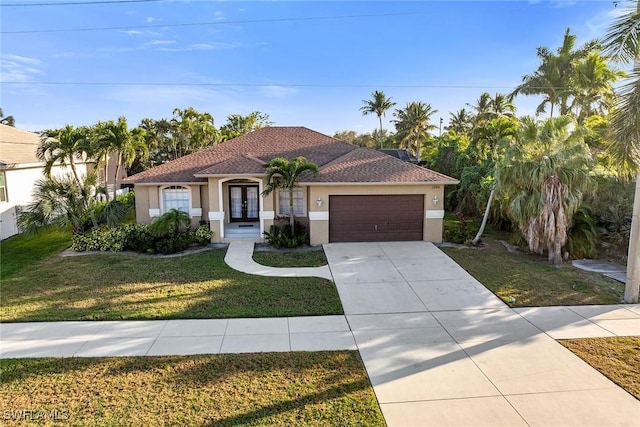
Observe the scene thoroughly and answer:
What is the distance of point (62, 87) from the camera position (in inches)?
981

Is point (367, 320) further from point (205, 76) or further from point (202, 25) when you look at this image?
point (205, 76)

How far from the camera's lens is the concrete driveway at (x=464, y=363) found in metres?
5.74

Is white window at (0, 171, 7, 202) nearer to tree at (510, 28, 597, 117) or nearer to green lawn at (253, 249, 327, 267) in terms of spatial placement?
green lawn at (253, 249, 327, 267)

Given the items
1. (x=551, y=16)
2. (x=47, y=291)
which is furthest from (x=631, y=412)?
(x=551, y=16)

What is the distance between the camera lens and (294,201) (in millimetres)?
17906

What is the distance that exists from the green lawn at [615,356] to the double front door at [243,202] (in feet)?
46.6

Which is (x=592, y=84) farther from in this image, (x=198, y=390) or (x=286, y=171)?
(x=198, y=390)

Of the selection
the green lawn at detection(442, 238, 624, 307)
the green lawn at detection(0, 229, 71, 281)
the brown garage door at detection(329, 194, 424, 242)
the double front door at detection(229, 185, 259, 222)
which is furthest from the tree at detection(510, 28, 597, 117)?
the green lawn at detection(0, 229, 71, 281)

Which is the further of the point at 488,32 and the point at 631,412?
the point at 488,32

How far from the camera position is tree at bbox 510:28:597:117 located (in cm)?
2878

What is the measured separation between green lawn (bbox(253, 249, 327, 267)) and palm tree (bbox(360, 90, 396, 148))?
147ft

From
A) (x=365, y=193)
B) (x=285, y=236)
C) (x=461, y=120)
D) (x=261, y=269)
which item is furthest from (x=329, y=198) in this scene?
(x=461, y=120)

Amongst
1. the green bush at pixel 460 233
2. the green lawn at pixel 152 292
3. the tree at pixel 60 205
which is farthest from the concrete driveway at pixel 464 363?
the tree at pixel 60 205

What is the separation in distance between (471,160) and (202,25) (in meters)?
16.3
